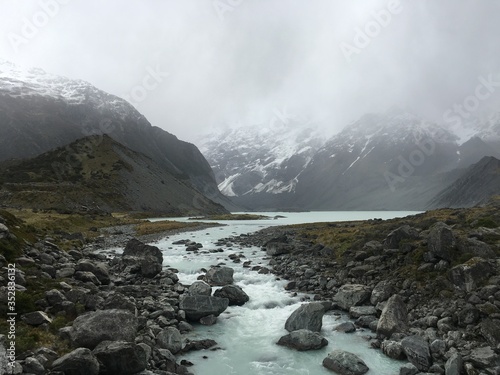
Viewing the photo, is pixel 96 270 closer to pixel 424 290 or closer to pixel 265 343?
pixel 265 343

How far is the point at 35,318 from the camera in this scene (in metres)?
16.6


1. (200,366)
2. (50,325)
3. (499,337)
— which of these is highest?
(50,325)

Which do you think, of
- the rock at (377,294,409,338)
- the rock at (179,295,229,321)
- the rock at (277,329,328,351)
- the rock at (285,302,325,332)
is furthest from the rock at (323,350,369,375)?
the rock at (179,295,229,321)

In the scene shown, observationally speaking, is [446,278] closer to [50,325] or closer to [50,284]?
[50,325]

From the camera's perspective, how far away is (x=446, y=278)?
2517 centimetres

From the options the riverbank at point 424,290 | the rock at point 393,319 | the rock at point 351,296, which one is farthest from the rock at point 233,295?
the rock at point 393,319

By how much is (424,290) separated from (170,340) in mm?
17940

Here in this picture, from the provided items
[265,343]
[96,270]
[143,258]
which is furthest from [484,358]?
[143,258]

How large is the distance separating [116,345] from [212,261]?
1240 inches

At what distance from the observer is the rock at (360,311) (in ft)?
80.8

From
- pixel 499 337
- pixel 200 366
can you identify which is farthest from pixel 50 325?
pixel 499 337

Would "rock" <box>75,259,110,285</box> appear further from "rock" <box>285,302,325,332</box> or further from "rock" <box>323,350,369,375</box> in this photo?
"rock" <box>323,350,369,375</box>

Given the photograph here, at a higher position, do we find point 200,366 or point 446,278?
point 446,278

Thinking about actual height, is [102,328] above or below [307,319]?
above
